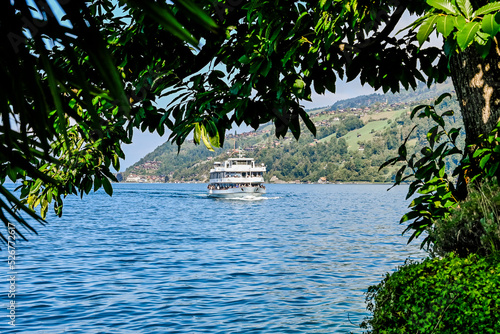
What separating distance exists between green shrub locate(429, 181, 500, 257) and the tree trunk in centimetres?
77

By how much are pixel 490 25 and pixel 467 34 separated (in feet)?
0.45

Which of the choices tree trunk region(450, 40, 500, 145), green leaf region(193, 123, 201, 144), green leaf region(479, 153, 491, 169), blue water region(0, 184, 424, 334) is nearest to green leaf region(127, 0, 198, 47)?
green leaf region(193, 123, 201, 144)

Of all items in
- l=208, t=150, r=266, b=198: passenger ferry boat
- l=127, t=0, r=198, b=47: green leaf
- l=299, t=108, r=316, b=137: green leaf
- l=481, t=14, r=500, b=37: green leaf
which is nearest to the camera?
l=127, t=0, r=198, b=47: green leaf

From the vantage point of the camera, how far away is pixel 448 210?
5789 mm

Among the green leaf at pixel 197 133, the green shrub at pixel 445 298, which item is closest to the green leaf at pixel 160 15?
the green leaf at pixel 197 133

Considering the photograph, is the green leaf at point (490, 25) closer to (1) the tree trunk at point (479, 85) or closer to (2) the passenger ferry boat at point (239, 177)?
(1) the tree trunk at point (479, 85)

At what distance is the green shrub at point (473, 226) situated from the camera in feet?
16.4

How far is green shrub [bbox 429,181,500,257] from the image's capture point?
500 centimetres

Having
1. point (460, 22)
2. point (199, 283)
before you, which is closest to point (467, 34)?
point (460, 22)

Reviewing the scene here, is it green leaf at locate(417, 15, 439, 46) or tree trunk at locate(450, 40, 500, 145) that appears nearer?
green leaf at locate(417, 15, 439, 46)

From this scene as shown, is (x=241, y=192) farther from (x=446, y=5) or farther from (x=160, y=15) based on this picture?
(x=160, y=15)

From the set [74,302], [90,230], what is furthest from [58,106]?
[90,230]

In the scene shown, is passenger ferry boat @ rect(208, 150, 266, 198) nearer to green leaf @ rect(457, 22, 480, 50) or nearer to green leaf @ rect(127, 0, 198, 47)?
green leaf @ rect(457, 22, 480, 50)

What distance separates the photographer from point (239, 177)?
317ft
